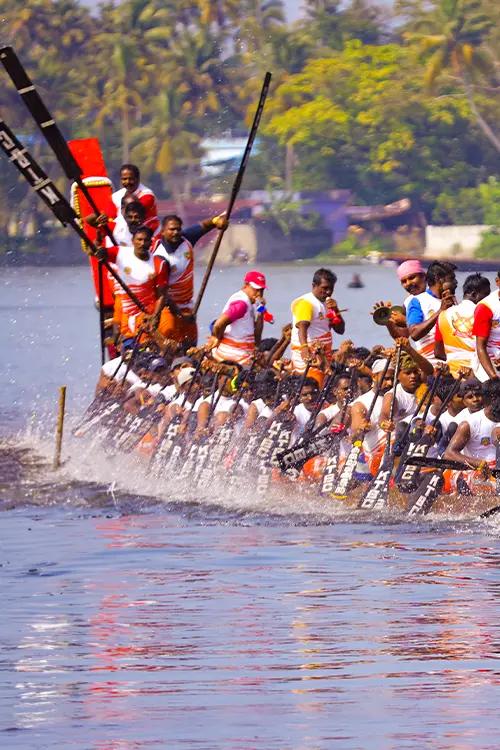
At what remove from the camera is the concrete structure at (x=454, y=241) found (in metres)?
92.7

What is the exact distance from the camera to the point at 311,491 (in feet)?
60.7

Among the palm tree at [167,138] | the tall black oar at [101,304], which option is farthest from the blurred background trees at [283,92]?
the tall black oar at [101,304]

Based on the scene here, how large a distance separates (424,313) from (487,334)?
1.14m

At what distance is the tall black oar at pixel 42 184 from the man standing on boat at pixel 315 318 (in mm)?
3273

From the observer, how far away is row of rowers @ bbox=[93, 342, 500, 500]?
1709cm

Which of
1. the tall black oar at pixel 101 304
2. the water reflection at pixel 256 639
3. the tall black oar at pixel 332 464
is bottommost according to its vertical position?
the tall black oar at pixel 101 304

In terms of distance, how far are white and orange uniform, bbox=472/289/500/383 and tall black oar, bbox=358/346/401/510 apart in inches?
24.6

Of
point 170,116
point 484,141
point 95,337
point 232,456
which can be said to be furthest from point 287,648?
point 170,116

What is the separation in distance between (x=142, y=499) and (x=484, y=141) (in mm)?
78316

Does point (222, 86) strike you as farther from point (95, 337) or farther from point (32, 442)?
point (32, 442)

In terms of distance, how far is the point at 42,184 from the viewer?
2328 cm

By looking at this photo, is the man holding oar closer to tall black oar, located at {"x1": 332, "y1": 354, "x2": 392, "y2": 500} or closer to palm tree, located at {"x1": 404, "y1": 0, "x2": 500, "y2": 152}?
Result: tall black oar, located at {"x1": 332, "y1": 354, "x2": 392, "y2": 500}

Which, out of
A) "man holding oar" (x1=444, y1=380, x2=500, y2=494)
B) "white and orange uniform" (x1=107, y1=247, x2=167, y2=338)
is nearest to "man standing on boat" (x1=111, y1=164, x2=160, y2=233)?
"white and orange uniform" (x1=107, y1=247, x2=167, y2=338)

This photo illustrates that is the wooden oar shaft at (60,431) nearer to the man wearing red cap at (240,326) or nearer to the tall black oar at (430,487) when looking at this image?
the man wearing red cap at (240,326)
